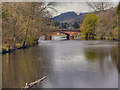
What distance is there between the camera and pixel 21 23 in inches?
1727

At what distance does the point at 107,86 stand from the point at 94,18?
69378 mm

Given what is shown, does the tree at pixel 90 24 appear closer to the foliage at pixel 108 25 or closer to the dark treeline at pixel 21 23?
the foliage at pixel 108 25

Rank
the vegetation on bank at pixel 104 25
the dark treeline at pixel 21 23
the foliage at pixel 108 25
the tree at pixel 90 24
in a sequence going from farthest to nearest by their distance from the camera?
the tree at pixel 90 24 < the foliage at pixel 108 25 < the vegetation on bank at pixel 104 25 < the dark treeline at pixel 21 23

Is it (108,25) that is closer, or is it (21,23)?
(21,23)

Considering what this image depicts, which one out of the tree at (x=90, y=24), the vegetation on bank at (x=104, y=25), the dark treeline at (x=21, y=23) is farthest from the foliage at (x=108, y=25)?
the dark treeline at (x=21, y=23)

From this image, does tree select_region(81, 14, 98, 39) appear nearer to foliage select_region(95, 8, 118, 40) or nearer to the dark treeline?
foliage select_region(95, 8, 118, 40)

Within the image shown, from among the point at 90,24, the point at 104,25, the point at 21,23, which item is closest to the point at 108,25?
the point at 104,25

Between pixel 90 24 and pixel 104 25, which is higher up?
pixel 90 24

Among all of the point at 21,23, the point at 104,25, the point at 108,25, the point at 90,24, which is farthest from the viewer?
the point at 90,24

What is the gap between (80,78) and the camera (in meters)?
18.2

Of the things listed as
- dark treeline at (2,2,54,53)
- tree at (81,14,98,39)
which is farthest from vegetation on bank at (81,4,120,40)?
dark treeline at (2,2,54,53)

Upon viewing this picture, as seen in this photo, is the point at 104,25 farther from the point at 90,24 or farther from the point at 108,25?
the point at 90,24

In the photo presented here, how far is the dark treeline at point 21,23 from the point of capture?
37344 millimetres

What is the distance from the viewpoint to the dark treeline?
37344 millimetres
